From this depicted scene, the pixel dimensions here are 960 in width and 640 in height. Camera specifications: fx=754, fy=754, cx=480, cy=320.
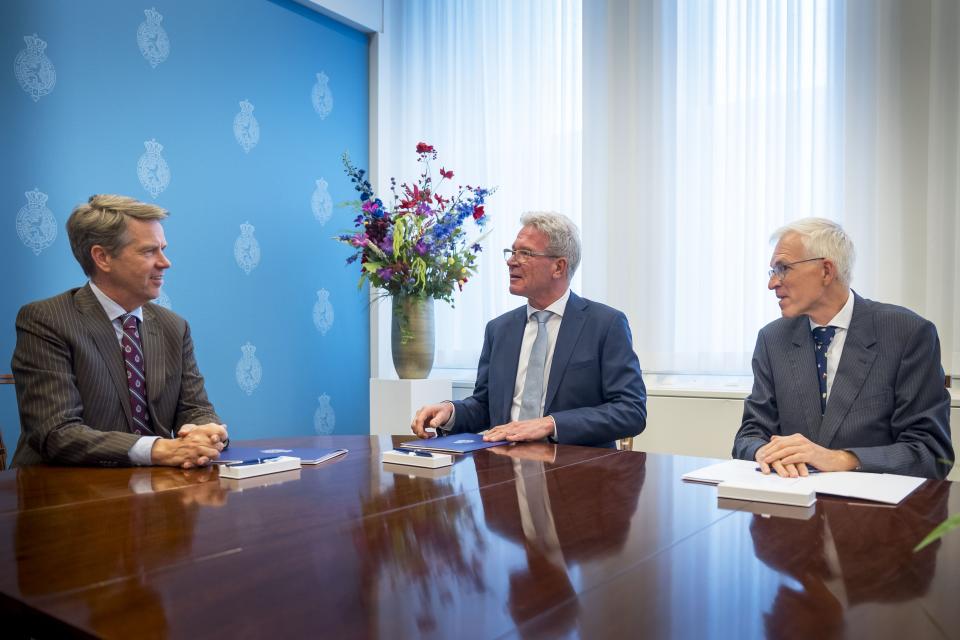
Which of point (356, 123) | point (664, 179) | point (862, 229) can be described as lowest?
point (862, 229)

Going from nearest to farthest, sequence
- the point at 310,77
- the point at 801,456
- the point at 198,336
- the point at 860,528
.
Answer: the point at 860,528 < the point at 801,456 < the point at 198,336 < the point at 310,77

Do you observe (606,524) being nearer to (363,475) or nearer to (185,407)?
(363,475)


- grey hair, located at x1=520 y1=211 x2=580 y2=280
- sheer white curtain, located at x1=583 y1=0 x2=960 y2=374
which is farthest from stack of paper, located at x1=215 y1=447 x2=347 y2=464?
sheer white curtain, located at x1=583 y1=0 x2=960 y2=374

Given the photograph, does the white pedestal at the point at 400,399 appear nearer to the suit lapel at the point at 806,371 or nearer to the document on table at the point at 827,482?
the suit lapel at the point at 806,371

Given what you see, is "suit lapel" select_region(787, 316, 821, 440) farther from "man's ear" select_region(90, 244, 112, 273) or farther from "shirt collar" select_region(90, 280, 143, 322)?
"man's ear" select_region(90, 244, 112, 273)

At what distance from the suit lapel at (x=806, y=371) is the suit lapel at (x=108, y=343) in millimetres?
1842

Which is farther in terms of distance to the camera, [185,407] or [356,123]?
[356,123]

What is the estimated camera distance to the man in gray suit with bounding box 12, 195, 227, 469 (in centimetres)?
180

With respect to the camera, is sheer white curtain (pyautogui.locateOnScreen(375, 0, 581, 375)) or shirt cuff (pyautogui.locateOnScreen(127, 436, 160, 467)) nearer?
shirt cuff (pyautogui.locateOnScreen(127, 436, 160, 467))

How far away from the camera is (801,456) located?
1547mm

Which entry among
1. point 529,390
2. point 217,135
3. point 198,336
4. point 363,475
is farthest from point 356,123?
point 363,475

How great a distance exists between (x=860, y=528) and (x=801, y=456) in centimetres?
41

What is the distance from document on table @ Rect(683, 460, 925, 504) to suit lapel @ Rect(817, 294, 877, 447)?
319 millimetres

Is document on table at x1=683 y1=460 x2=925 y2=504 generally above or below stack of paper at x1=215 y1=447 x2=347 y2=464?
above
